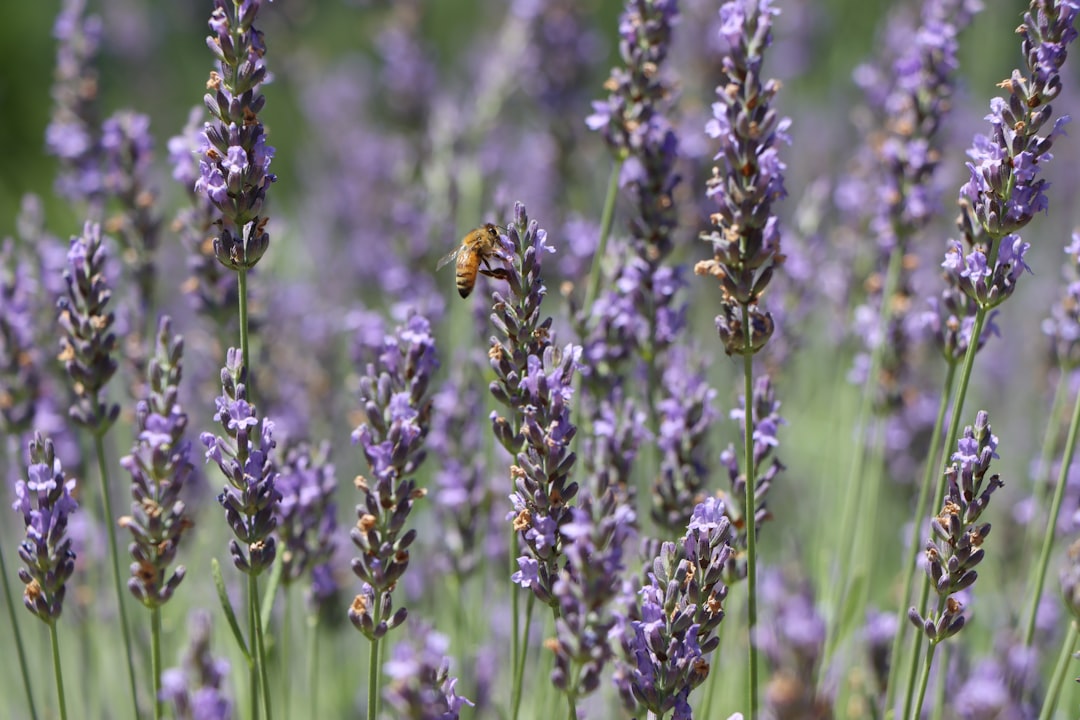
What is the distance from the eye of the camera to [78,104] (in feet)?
10.2

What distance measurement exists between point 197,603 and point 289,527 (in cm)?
183

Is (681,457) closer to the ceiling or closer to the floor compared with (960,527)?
closer to the ceiling

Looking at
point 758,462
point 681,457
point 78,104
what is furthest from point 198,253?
point 758,462

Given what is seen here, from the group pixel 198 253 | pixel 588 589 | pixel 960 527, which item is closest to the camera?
pixel 588 589

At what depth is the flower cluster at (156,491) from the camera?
201cm

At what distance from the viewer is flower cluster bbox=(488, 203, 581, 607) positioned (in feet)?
5.95

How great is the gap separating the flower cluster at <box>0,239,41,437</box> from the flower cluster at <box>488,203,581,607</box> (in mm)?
1350

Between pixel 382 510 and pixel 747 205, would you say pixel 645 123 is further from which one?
pixel 382 510

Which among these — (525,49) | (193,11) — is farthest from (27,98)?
(525,49)

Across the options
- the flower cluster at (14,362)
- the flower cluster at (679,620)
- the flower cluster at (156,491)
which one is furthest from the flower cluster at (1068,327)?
the flower cluster at (14,362)

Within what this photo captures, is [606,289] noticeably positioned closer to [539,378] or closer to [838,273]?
[539,378]

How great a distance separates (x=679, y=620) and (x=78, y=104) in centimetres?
233

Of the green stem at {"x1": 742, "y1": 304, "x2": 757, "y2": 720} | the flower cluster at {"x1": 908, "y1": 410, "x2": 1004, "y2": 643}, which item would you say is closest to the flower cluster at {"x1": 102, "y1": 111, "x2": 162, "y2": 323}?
the green stem at {"x1": 742, "y1": 304, "x2": 757, "y2": 720}

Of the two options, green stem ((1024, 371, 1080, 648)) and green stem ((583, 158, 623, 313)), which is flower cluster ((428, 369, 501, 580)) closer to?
green stem ((583, 158, 623, 313))
